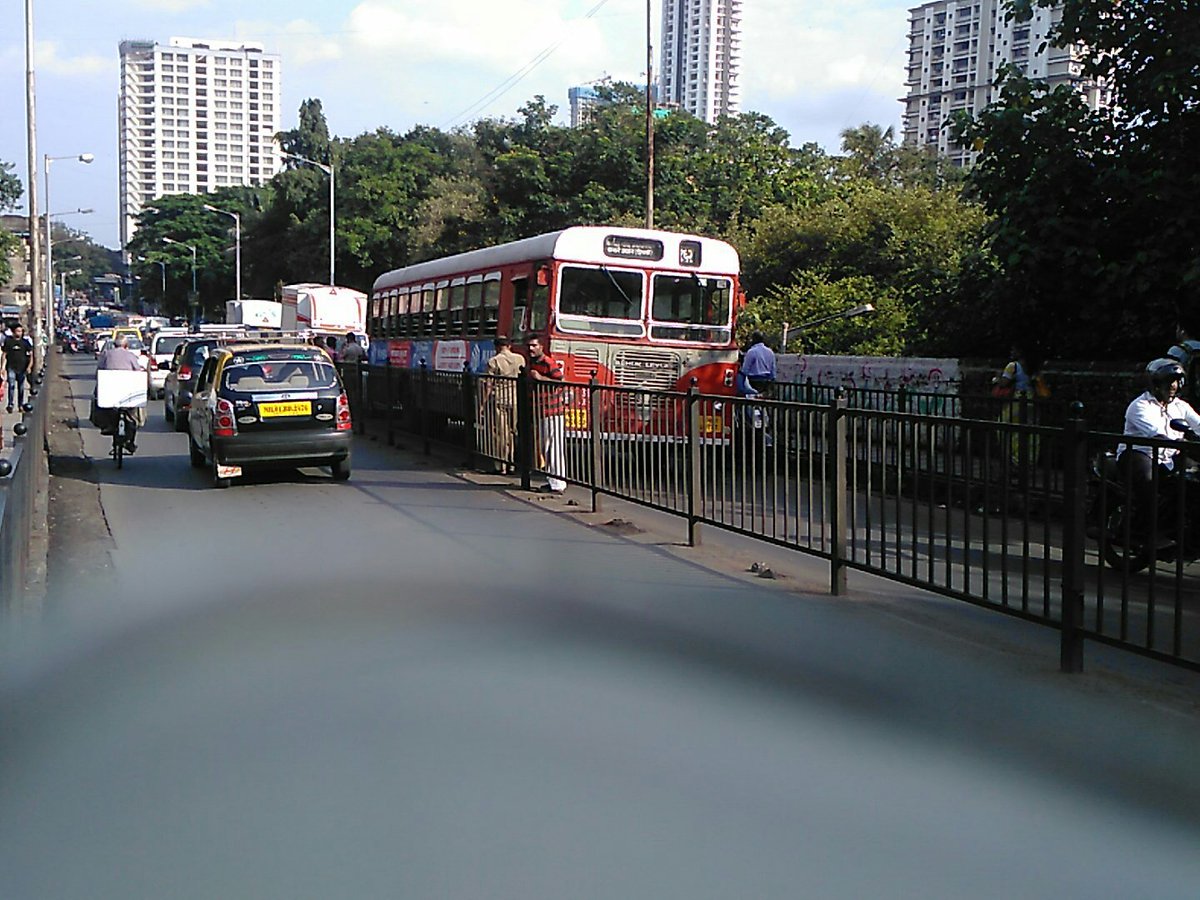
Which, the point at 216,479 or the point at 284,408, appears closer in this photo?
the point at 284,408

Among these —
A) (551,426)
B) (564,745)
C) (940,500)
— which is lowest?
(564,745)

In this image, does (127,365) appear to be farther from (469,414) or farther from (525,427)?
(525,427)

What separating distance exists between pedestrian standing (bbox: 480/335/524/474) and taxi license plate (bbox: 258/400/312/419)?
2.16 meters

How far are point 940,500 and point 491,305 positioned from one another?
→ 12289mm

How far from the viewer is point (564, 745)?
5.16 metres

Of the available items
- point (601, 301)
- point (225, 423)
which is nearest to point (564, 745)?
point (225, 423)

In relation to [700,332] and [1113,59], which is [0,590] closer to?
[700,332]

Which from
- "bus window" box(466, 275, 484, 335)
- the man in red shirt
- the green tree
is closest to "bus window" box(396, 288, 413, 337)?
"bus window" box(466, 275, 484, 335)

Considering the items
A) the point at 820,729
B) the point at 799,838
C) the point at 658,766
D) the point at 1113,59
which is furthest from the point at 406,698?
the point at 1113,59

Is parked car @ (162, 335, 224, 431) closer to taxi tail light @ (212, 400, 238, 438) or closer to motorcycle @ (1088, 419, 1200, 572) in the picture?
taxi tail light @ (212, 400, 238, 438)

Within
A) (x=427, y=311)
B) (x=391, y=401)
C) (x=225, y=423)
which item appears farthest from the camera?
(x=427, y=311)

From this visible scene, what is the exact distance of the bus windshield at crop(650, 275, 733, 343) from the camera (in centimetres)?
1667

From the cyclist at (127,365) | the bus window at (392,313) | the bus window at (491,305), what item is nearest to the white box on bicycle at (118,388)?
the cyclist at (127,365)

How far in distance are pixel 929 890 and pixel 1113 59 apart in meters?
13.5
